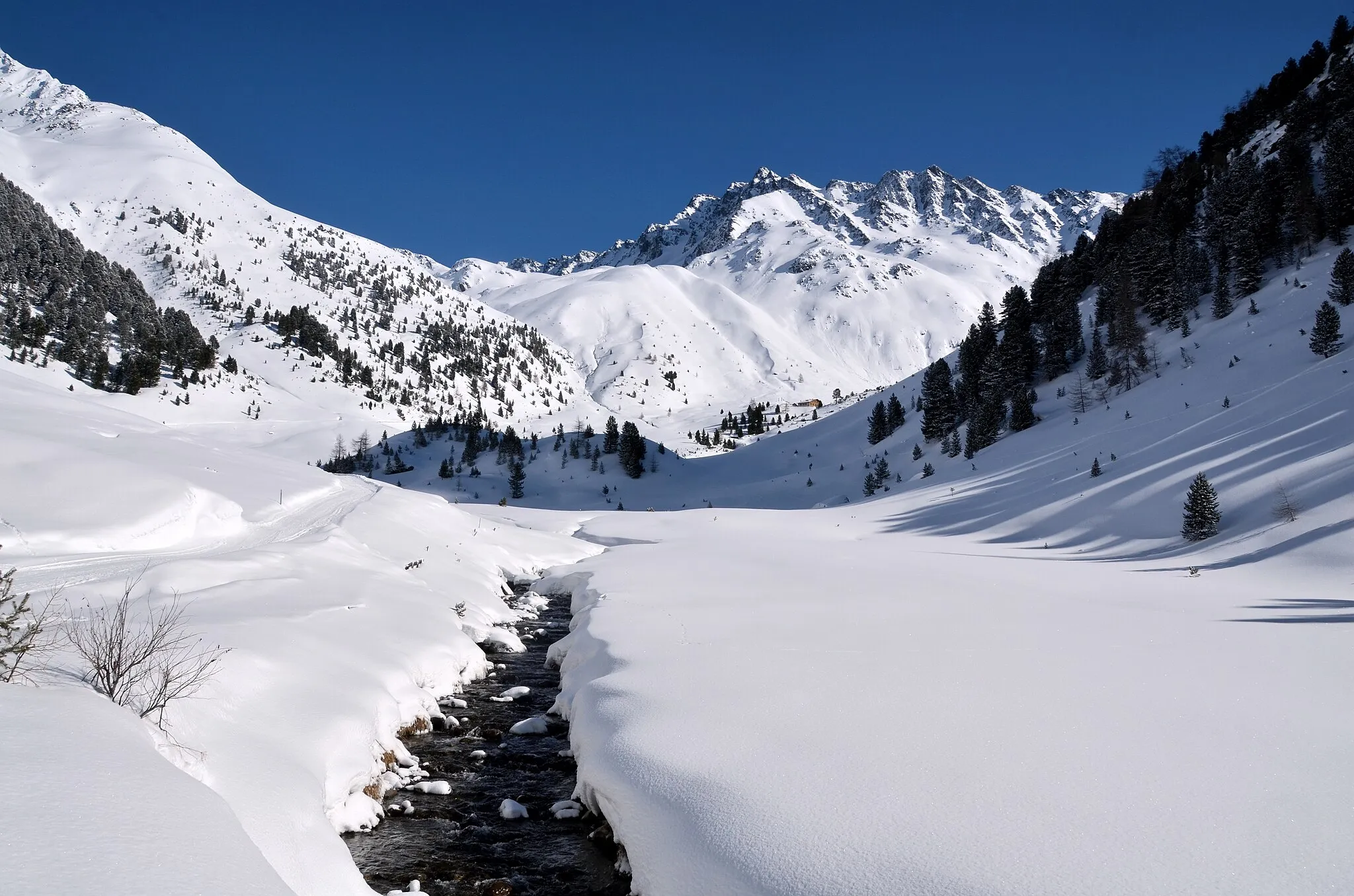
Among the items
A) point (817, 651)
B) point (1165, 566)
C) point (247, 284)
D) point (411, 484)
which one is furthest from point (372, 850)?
point (247, 284)

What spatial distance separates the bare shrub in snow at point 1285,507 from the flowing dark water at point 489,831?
25868 millimetres

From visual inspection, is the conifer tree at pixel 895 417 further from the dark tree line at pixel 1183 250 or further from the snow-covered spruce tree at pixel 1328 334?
the snow-covered spruce tree at pixel 1328 334

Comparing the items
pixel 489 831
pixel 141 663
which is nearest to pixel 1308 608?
pixel 489 831

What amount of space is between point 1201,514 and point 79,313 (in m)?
154

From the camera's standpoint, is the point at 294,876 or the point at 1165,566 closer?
the point at 294,876

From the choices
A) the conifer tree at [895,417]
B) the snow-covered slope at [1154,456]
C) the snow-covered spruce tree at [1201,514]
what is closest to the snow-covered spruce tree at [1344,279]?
the snow-covered slope at [1154,456]

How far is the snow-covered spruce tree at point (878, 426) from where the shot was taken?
96.2 metres

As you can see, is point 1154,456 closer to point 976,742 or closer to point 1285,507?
point 1285,507

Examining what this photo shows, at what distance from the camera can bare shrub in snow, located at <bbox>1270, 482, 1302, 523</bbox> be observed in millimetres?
22131

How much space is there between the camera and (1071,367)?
7531 centimetres

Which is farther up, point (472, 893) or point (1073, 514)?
point (1073, 514)

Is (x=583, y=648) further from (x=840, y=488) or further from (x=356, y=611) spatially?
(x=840, y=488)

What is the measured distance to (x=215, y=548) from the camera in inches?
799

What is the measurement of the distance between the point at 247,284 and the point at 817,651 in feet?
780
